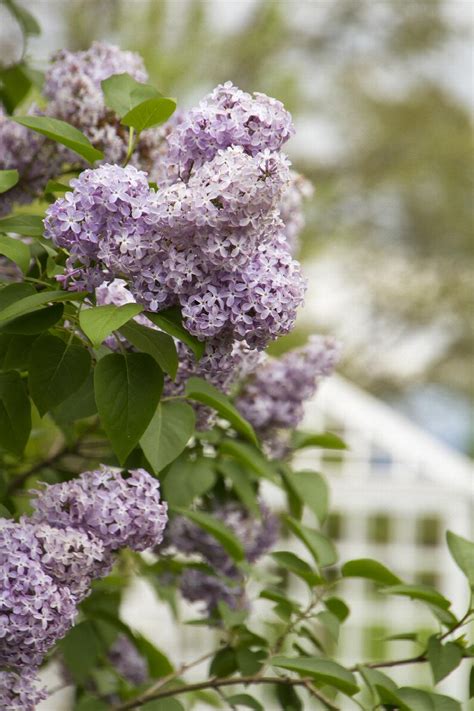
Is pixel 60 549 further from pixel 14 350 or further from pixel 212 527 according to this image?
pixel 212 527

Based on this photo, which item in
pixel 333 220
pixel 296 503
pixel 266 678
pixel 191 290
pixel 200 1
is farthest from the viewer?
pixel 333 220

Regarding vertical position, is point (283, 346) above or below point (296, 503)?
above

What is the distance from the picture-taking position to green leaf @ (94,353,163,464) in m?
0.93

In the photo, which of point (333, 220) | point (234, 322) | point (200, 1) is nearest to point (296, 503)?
point (234, 322)

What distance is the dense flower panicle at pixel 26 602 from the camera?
3.10 feet

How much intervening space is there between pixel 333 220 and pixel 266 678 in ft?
44.4

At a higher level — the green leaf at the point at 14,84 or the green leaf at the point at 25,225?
the green leaf at the point at 14,84

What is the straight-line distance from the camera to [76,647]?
1533 mm

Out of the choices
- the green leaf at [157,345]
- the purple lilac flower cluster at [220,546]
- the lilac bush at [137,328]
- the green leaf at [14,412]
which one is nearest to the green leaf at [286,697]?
the lilac bush at [137,328]

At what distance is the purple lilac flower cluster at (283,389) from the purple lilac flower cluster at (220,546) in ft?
0.44

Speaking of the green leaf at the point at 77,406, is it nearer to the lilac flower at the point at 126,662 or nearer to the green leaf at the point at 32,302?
the green leaf at the point at 32,302

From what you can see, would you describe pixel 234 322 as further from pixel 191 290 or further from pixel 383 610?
pixel 383 610

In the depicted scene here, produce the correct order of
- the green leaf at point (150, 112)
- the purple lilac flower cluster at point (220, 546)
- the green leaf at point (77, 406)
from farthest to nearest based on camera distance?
the purple lilac flower cluster at point (220, 546) < the green leaf at point (77, 406) < the green leaf at point (150, 112)

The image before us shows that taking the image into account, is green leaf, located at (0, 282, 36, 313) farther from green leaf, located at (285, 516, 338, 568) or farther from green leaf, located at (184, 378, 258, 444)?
green leaf, located at (285, 516, 338, 568)
